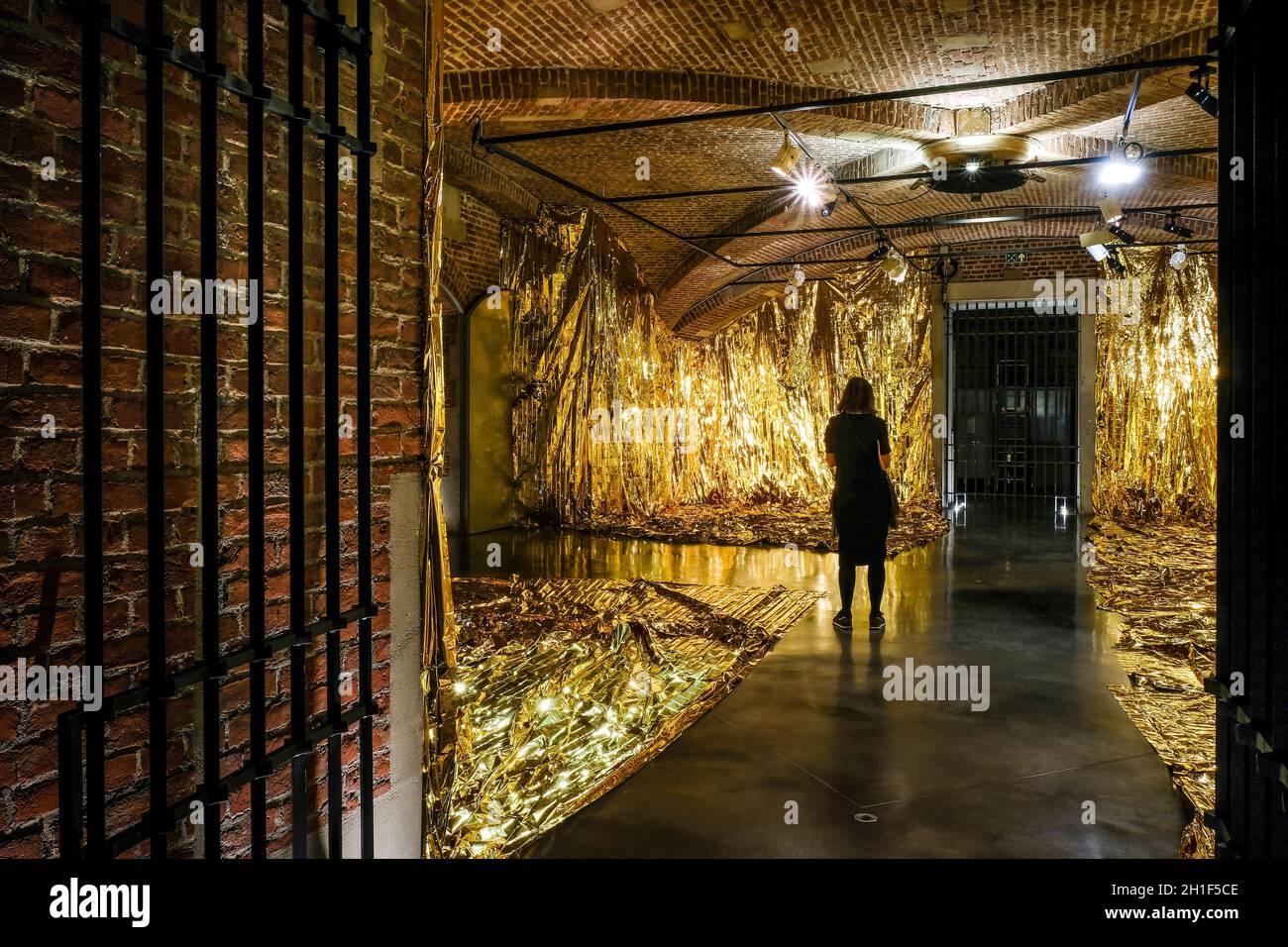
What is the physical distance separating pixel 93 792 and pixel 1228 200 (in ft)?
7.07

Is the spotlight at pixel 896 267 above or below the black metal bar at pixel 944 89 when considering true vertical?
above

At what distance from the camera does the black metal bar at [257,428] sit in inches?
63.9

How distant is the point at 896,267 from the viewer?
1059 centimetres

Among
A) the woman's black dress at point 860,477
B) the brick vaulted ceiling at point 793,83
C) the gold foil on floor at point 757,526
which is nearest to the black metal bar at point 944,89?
the brick vaulted ceiling at point 793,83

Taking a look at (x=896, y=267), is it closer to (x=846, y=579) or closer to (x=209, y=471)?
(x=846, y=579)

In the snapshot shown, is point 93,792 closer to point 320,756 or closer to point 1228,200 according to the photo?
point 320,756

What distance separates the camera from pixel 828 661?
179 inches

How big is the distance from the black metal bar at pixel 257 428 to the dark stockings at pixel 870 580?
3893 mm

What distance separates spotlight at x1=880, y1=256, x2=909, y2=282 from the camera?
10615mm

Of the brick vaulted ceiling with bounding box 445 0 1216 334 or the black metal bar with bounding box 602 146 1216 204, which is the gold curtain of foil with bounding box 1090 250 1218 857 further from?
the black metal bar with bounding box 602 146 1216 204

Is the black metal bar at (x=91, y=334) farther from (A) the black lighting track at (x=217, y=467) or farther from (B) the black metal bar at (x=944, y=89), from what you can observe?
(B) the black metal bar at (x=944, y=89)

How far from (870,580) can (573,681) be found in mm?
1995

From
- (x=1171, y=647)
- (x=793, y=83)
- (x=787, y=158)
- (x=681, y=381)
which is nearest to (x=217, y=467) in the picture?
(x=1171, y=647)
